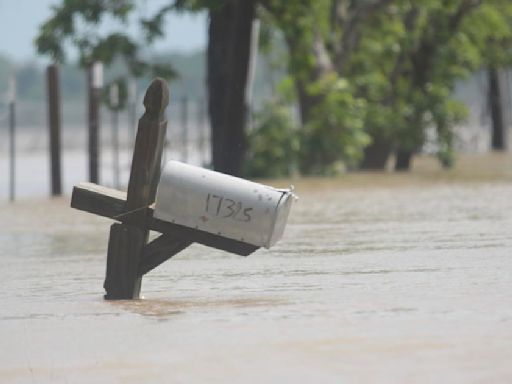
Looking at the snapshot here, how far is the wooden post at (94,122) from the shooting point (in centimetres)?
2916

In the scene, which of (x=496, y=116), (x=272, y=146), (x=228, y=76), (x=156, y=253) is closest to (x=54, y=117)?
(x=228, y=76)

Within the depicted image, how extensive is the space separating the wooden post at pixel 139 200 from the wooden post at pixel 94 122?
18.3 meters

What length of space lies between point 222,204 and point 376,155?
97.0 feet

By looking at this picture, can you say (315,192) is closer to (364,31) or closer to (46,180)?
(364,31)

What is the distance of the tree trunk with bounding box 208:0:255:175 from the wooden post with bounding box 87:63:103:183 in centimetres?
195

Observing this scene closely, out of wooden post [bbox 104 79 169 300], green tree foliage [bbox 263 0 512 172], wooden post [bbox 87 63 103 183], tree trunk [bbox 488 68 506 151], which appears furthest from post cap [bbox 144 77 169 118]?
tree trunk [bbox 488 68 506 151]

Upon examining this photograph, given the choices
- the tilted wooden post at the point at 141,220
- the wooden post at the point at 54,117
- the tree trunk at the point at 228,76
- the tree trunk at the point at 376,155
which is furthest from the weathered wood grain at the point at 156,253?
the tree trunk at the point at 376,155

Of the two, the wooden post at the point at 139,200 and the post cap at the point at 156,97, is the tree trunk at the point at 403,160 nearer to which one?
the wooden post at the point at 139,200

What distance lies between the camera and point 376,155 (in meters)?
39.6

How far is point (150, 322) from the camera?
952 centimetres

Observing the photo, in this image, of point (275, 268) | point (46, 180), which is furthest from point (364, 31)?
point (275, 268)

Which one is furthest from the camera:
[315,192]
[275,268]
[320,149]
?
[320,149]

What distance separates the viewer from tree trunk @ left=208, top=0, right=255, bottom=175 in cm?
2983

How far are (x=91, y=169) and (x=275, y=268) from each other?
16.7 m
